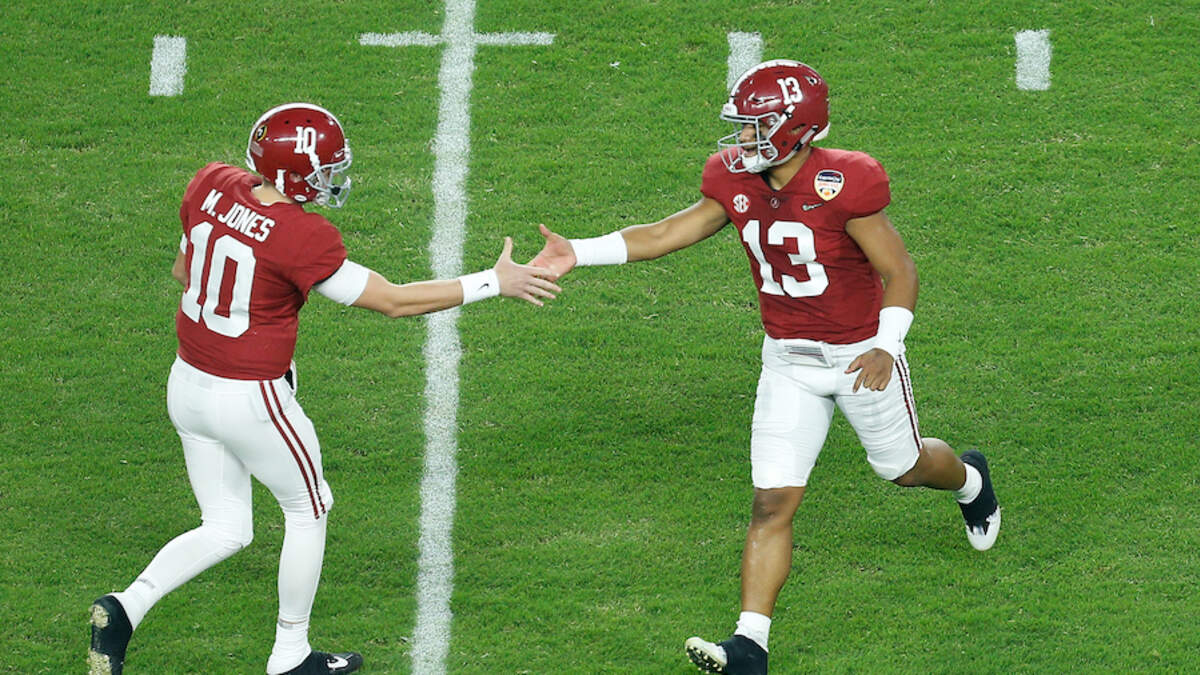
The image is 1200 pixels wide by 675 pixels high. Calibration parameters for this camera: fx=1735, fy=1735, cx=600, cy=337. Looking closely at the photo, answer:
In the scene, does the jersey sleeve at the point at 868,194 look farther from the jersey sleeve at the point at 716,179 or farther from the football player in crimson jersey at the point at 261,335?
the football player in crimson jersey at the point at 261,335

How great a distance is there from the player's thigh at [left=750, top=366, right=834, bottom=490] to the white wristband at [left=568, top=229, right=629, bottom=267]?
0.64m

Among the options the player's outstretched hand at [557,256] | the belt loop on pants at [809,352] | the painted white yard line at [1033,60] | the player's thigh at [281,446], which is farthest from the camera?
the painted white yard line at [1033,60]

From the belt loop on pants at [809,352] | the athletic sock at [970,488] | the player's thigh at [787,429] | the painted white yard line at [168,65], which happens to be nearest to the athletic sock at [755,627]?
the player's thigh at [787,429]

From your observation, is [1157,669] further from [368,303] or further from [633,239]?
[368,303]

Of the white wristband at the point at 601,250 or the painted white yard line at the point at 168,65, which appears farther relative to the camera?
the painted white yard line at the point at 168,65

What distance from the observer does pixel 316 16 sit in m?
8.43

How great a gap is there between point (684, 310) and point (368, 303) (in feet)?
7.31

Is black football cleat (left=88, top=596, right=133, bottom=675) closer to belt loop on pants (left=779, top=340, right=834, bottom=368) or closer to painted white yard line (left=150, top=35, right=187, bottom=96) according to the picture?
belt loop on pants (left=779, top=340, right=834, bottom=368)

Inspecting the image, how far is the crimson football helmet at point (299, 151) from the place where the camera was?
16.2ft

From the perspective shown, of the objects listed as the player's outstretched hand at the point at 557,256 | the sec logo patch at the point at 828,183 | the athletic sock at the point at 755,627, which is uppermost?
the sec logo patch at the point at 828,183

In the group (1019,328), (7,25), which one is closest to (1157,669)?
(1019,328)

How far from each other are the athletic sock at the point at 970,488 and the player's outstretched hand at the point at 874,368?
2.43 feet

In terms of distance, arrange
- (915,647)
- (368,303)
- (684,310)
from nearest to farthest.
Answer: (368,303) < (915,647) < (684,310)

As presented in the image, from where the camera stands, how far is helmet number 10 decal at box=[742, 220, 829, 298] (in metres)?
5.30
